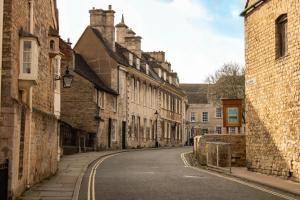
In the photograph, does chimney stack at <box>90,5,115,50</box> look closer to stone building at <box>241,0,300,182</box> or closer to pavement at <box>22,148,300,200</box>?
stone building at <box>241,0,300,182</box>

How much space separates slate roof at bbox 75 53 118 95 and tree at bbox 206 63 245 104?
17463mm

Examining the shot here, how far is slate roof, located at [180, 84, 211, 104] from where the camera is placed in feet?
316

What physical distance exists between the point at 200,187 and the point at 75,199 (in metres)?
4.50

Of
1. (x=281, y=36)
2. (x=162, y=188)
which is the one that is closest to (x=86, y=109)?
(x=281, y=36)

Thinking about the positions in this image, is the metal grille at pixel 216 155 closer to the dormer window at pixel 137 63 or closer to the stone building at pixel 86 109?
the stone building at pixel 86 109

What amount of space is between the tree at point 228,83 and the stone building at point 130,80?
234 inches

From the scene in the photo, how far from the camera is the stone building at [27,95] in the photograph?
12.1 metres

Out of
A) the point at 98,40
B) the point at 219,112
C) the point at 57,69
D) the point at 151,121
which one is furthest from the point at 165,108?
the point at 57,69

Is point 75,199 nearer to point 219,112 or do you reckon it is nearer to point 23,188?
point 23,188

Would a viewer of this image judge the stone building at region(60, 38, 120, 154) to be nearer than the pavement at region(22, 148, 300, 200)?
No

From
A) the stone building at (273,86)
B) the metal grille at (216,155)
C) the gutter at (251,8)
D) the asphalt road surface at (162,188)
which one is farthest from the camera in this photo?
the metal grille at (216,155)

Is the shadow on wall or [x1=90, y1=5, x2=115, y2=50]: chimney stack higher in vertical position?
[x1=90, y1=5, x2=115, y2=50]: chimney stack

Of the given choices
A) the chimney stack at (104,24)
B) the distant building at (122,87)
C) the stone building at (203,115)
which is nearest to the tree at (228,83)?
the distant building at (122,87)

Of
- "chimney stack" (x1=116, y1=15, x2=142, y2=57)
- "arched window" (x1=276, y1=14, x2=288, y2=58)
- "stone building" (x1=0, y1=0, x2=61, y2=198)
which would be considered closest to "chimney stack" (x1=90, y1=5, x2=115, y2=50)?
"chimney stack" (x1=116, y1=15, x2=142, y2=57)
